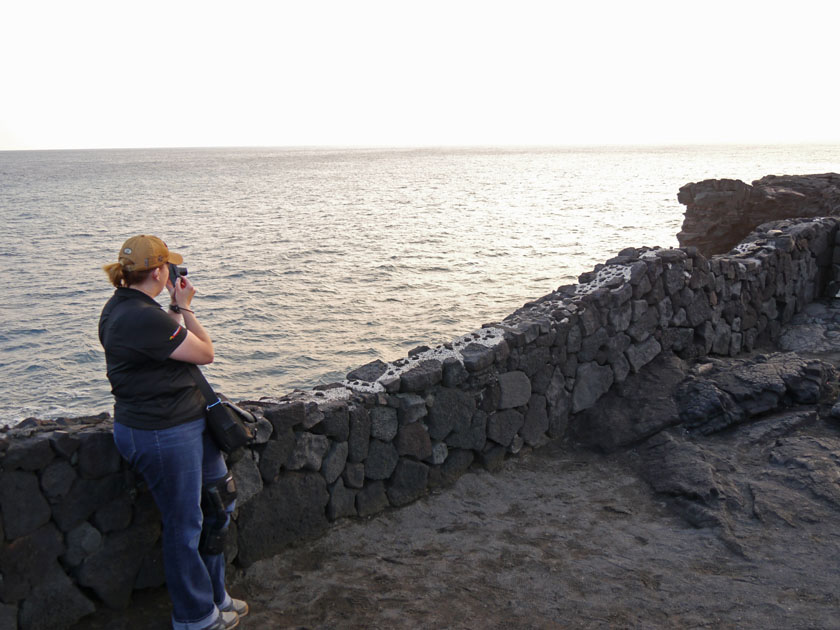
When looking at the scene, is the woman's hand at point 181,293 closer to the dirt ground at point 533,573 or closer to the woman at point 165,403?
the woman at point 165,403

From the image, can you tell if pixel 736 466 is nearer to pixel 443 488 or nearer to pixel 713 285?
pixel 443 488

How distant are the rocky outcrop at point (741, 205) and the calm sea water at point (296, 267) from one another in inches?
254

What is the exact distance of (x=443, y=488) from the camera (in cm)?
638

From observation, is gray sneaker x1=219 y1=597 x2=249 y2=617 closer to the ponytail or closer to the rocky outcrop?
the ponytail

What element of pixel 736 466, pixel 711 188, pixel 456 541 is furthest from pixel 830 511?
pixel 711 188

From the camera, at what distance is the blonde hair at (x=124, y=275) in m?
3.95

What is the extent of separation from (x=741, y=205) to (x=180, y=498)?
1458 cm

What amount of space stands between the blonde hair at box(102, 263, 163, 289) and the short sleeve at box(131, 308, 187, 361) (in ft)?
0.86

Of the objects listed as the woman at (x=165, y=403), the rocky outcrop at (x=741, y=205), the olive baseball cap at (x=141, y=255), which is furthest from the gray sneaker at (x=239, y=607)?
the rocky outcrop at (x=741, y=205)

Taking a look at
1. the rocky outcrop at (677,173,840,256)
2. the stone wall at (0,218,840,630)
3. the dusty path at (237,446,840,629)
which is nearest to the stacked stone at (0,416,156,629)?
the stone wall at (0,218,840,630)

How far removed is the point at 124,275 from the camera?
3957mm

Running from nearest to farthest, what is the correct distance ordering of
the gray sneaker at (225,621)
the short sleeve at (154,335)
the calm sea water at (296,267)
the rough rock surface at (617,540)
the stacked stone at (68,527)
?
the short sleeve at (154,335)
the stacked stone at (68,527)
the gray sneaker at (225,621)
the rough rock surface at (617,540)
the calm sea water at (296,267)

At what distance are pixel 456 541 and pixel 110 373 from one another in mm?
2980

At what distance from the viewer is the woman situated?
382cm
